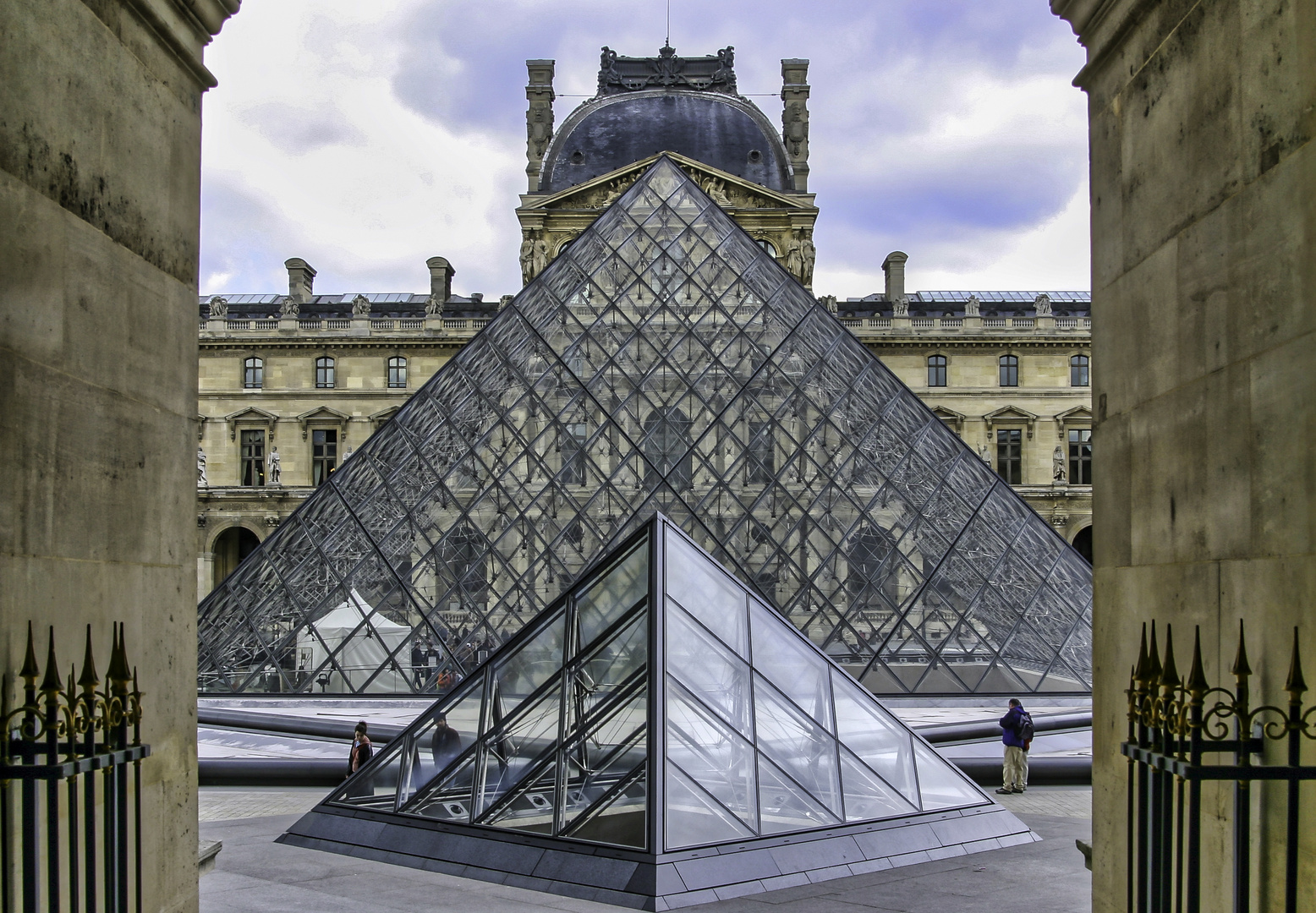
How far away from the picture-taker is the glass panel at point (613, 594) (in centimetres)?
836

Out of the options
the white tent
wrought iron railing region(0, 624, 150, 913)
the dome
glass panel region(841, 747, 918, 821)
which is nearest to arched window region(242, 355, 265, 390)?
the dome

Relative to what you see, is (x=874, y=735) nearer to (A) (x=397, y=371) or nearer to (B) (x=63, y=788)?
(B) (x=63, y=788)

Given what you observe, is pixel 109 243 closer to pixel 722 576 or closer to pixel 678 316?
pixel 722 576

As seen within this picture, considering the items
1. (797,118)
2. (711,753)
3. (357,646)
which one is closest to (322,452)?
(797,118)

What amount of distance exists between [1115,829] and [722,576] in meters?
4.44

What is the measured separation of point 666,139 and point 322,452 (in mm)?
17460

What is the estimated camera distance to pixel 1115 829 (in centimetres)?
467

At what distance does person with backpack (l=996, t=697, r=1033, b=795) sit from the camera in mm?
10734

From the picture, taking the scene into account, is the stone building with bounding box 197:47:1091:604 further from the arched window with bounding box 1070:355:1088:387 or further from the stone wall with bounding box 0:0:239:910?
the stone wall with bounding box 0:0:239:910

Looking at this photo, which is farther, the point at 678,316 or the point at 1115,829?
the point at 678,316

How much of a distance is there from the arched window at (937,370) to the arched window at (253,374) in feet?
82.6

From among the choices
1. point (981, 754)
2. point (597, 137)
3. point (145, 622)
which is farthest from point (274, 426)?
point (145, 622)

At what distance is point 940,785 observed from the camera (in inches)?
349

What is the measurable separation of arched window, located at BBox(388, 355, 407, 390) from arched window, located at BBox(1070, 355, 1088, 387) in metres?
25.0
